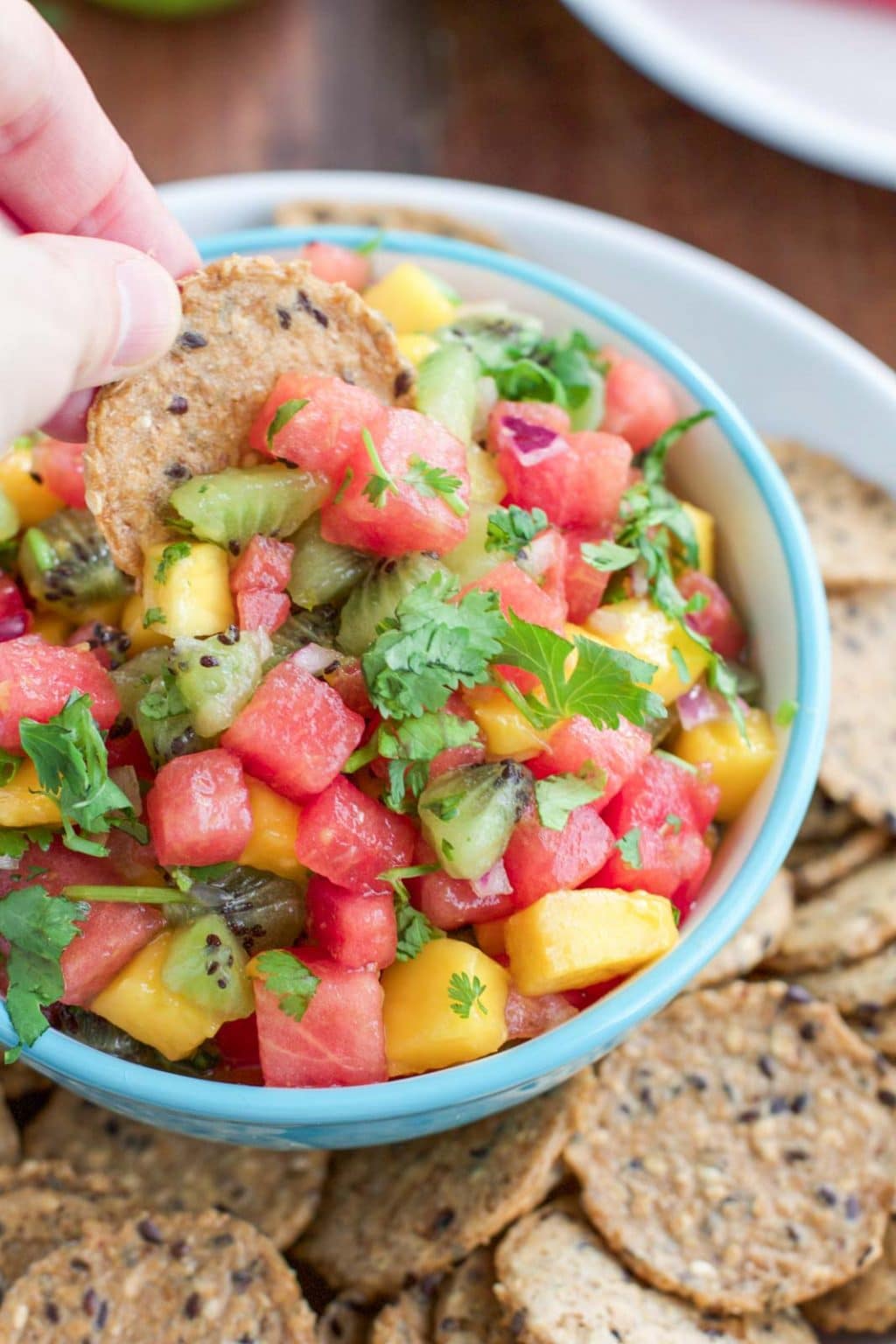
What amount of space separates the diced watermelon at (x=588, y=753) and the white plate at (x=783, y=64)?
2072 millimetres

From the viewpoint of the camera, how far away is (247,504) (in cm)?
218

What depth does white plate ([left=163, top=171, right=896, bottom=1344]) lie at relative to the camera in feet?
10.7

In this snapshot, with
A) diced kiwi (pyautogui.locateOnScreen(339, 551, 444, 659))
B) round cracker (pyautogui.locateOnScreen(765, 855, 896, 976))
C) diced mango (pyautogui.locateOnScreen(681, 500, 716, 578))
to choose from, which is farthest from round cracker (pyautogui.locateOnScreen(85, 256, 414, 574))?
round cracker (pyautogui.locateOnScreen(765, 855, 896, 976))

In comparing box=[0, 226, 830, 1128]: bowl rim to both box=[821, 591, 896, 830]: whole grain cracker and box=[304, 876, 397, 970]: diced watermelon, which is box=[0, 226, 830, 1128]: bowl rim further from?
Result: box=[821, 591, 896, 830]: whole grain cracker

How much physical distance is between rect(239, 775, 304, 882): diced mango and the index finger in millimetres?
1006

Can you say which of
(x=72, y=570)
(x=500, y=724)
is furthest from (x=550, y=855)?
(x=72, y=570)

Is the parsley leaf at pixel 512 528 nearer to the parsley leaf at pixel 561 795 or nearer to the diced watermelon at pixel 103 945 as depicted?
the parsley leaf at pixel 561 795

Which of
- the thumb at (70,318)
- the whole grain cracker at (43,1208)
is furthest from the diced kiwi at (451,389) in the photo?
the whole grain cracker at (43,1208)

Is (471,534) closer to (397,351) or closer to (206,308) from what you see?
(397,351)

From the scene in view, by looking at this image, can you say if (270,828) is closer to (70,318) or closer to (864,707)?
(70,318)

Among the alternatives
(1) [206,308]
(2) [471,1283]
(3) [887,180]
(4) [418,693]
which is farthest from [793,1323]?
(3) [887,180]

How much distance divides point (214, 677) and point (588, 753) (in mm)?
611

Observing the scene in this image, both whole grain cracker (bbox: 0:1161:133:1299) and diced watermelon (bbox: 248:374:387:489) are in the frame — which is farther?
whole grain cracker (bbox: 0:1161:133:1299)

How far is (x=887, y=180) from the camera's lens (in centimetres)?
345
